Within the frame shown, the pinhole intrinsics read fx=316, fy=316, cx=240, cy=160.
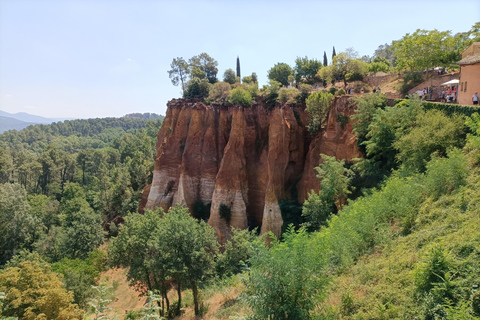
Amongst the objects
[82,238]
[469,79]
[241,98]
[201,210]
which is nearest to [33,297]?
[201,210]

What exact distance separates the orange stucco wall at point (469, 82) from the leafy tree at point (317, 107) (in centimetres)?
920

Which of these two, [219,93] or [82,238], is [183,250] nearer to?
[219,93]

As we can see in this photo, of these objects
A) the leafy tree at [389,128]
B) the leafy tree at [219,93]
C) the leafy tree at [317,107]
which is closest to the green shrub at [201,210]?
the leafy tree at [219,93]

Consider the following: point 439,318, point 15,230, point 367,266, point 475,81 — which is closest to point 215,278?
point 367,266

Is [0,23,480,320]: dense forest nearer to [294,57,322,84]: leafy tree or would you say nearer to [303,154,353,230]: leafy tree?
[303,154,353,230]: leafy tree

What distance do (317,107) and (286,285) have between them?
69.4 ft

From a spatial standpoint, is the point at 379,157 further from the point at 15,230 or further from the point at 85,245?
the point at 15,230

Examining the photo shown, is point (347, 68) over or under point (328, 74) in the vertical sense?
over

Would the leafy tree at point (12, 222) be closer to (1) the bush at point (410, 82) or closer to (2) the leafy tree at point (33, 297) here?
(2) the leafy tree at point (33, 297)

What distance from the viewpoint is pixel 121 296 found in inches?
1083

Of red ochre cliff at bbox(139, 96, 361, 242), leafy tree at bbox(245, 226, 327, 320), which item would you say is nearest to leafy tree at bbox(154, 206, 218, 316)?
leafy tree at bbox(245, 226, 327, 320)

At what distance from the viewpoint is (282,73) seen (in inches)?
1718

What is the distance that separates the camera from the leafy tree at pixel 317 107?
26891 millimetres

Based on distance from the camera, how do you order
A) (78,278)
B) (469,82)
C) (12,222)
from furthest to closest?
(12,222) < (78,278) < (469,82)
